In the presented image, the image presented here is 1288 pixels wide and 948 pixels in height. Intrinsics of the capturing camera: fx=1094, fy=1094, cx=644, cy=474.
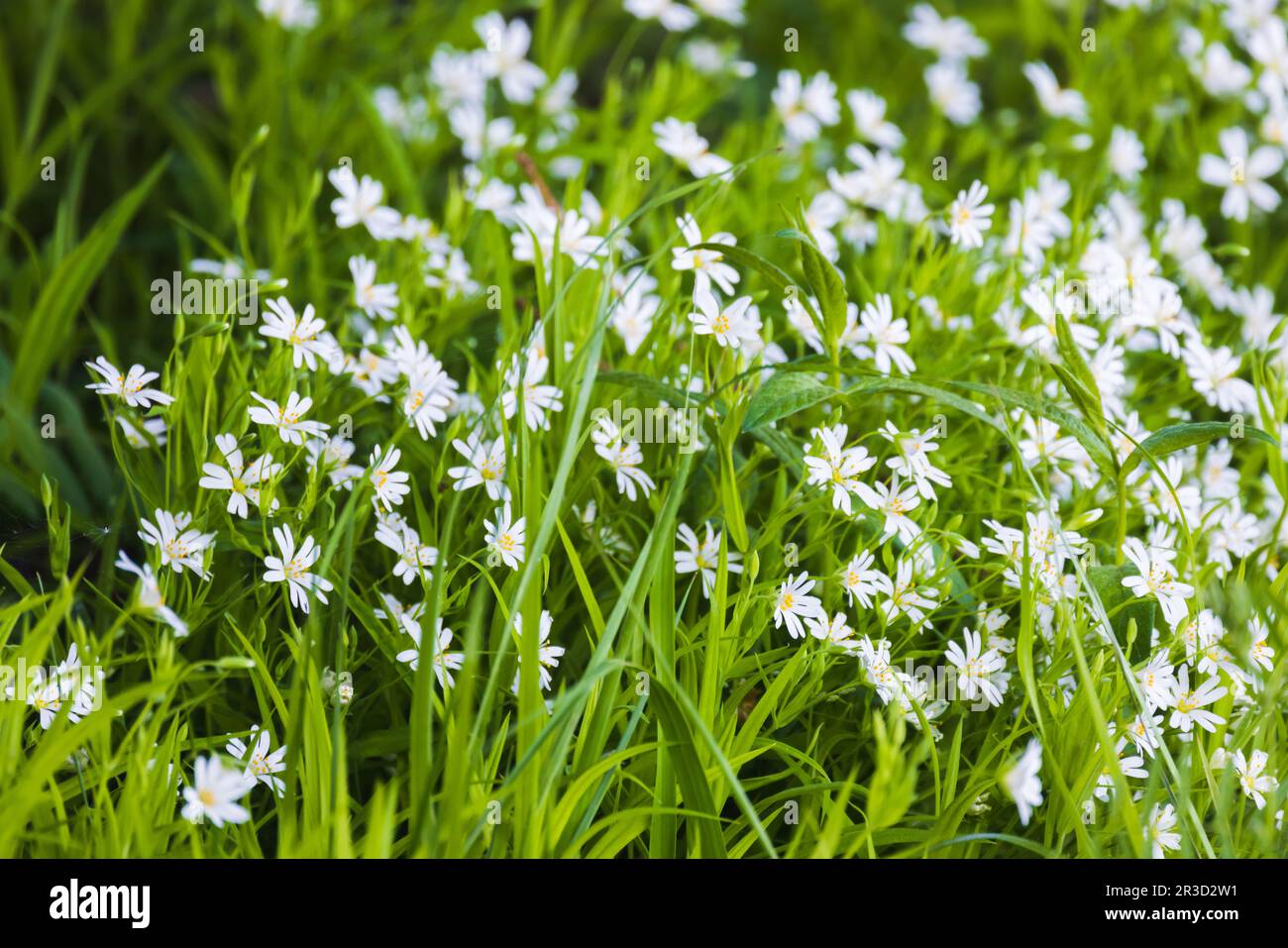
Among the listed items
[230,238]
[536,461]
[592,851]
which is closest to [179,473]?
[536,461]

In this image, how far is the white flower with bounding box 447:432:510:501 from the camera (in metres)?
1.28

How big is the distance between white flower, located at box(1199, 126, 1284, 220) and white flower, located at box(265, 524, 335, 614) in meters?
1.69

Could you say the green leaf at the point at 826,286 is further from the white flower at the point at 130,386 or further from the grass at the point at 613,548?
the white flower at the point at 130,386

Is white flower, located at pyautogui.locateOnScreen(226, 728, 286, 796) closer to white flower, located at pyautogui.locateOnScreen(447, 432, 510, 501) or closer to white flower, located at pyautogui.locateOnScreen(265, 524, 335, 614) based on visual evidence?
white flower, located at pyautogui.locateOnScreen(265, 524, 335, 614)

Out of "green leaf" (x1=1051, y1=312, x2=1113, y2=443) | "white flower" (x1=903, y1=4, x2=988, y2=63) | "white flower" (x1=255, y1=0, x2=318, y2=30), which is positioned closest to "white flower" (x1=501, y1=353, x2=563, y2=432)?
"green leaf" (x1=1051, y1=312, x2=1113, y2=443)

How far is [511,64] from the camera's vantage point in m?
2.24

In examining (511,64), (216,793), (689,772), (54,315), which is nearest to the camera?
(216,793)

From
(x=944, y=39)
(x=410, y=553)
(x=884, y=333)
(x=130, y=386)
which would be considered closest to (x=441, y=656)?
(x=410, y=553)

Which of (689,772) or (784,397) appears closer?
(689,772)

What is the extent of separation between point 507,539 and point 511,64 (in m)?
1.35

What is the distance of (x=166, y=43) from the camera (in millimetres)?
2264

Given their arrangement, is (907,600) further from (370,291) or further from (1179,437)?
(370,291)

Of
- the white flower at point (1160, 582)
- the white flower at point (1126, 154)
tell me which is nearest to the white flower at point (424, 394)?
the white flower at point (1160, 582)

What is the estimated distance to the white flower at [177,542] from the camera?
1183 millimetres
